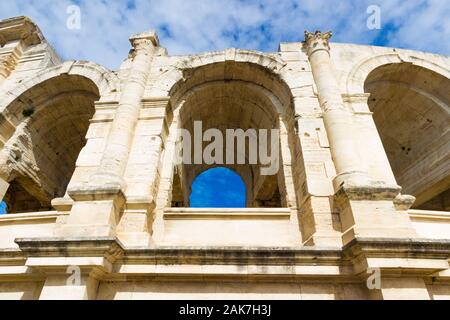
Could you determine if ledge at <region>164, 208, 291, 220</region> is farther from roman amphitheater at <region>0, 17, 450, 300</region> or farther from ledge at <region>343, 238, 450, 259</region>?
ledge at <region>343, 238, 450, 259</region>

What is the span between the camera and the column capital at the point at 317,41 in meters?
7.16

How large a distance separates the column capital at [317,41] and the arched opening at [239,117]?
126 centimetres

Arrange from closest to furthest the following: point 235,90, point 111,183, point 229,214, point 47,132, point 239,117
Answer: point 111,183 → point 229,214 → point 235,90 → point 239,117 → point 47,132

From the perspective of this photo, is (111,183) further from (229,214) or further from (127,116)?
(229,214)

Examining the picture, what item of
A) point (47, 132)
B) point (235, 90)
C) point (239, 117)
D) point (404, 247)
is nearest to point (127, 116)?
point (235, 90)

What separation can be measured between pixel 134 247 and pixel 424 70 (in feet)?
28.7

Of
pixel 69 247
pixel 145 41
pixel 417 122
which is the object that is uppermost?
pixel 145 41

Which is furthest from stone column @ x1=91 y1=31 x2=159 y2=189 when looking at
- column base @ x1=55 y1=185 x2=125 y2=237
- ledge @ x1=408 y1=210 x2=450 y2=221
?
ledge @ x1=408 y1=210 x2=450 y2=221

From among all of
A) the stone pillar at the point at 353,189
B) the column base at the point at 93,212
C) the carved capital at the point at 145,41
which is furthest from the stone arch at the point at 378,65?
the column base at the point at 93,212

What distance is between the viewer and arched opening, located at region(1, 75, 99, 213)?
780 centimetres

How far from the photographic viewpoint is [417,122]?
28.1ft

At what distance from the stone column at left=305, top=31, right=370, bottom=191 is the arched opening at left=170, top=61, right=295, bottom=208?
931mm

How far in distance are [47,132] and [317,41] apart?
28.1 feet

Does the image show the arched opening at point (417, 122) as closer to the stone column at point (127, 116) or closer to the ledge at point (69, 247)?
the stone column at point (127, 116)
